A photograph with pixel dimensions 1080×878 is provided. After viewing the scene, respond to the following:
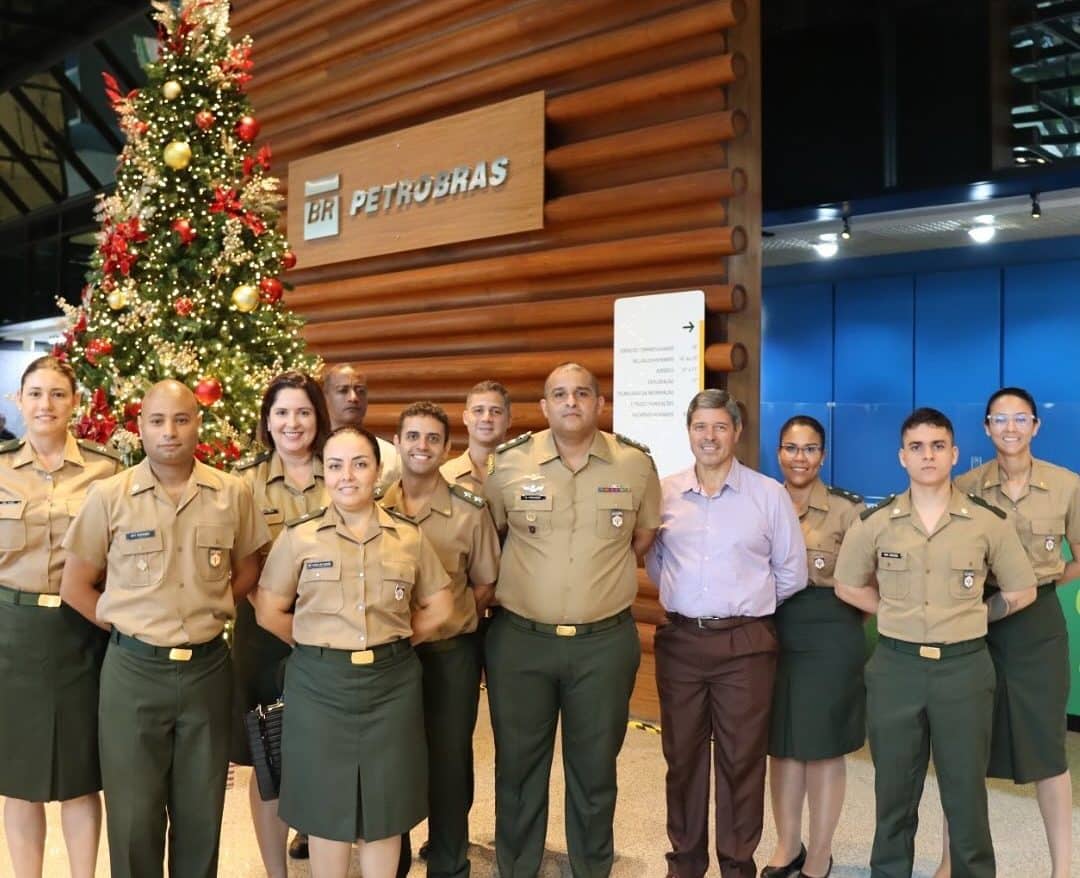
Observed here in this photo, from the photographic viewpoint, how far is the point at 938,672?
303cm

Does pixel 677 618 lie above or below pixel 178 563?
below

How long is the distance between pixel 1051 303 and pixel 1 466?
8.56 m

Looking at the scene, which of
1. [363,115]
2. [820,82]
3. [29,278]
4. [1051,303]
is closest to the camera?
[820,82]

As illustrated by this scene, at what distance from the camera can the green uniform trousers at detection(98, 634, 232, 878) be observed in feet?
9.13

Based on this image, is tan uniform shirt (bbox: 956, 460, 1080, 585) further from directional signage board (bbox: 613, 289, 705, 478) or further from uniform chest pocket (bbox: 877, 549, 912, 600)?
directional signage board (bbox: 613, 289, 705, 478)

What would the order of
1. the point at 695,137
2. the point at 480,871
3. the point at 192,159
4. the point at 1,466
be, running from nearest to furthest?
the point at 1,466 < the point at 480,871 < the point at 192,159 < the point at 695,137

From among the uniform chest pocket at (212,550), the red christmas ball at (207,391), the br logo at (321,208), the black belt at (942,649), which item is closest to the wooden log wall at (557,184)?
the br logo at (321,208)

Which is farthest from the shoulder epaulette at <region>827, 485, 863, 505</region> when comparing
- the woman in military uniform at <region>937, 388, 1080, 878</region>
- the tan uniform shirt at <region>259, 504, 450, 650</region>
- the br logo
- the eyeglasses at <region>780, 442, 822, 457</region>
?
the br logo

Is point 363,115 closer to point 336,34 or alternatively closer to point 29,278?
point 336,34

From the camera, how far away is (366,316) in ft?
23.6

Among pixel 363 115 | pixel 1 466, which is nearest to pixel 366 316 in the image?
pixel 363 115

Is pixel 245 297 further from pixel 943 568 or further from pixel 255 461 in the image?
pixel 943 568

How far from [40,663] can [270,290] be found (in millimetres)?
2333

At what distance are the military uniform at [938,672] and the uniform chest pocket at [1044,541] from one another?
372mm
